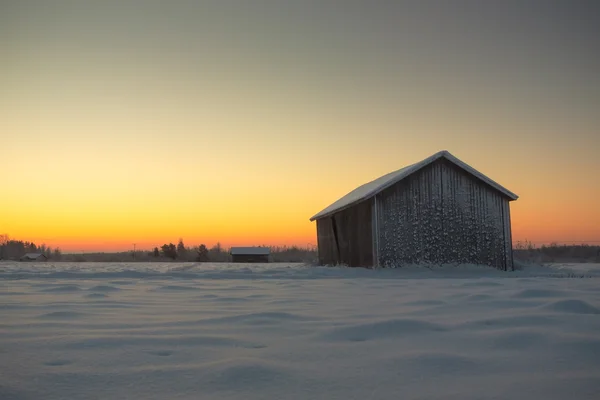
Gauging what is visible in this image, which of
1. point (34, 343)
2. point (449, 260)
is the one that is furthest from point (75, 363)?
point (449, 260)

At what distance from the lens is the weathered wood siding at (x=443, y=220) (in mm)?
14539

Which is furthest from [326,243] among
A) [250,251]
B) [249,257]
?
[250,251]

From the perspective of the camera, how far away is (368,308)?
413 cm

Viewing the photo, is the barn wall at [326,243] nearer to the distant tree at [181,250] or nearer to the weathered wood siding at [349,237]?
the weathered wood siding at [349,237]

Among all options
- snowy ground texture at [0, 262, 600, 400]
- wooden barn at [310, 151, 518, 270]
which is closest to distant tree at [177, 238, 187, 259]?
wooden barn at [310, 151, 518, 270]

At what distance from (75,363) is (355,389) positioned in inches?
53.3

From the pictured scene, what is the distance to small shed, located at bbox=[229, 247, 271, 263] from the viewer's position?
39344mm

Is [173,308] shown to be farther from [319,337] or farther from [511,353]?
[511,353]

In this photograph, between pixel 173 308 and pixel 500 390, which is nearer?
pixel 500 390

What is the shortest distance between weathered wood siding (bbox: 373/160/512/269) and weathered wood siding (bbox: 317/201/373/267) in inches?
30.5

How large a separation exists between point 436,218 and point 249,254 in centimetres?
2724

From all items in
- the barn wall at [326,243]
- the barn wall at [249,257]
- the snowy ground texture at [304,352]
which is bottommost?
the barn wall at [249,257]

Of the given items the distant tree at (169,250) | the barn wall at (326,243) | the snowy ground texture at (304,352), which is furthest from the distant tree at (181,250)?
the snowy ground texture at (304,352)

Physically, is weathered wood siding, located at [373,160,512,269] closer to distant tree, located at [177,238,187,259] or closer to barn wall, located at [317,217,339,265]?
barn wall, located at [317,217,339,265]
